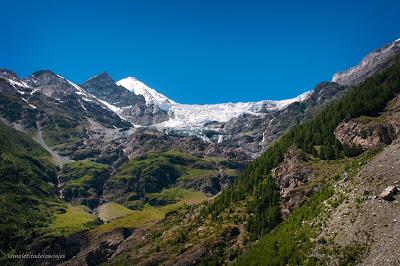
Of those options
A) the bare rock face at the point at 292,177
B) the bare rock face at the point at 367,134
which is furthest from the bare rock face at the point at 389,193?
the bare rock face at the point at 367,134

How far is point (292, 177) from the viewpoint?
170 m

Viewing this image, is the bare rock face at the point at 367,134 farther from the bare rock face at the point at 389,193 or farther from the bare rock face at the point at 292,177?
the bare rock face at the point at 389,193

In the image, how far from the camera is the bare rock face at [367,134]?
562 ft

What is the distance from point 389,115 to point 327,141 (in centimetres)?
2605

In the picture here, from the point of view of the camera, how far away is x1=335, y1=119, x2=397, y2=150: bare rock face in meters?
171

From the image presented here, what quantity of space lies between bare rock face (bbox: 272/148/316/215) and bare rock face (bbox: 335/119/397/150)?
60.1 ft

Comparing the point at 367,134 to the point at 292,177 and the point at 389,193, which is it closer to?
the point at 292,177

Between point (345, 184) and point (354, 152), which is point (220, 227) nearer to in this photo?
point (354, 152)

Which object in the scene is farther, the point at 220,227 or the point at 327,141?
the point at 327,141

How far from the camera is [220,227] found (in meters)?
166

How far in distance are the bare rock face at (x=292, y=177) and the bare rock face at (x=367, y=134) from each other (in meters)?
18.3

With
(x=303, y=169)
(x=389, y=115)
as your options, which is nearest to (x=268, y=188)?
(x=303, y=169)

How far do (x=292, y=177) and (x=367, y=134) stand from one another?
33309 millimetres

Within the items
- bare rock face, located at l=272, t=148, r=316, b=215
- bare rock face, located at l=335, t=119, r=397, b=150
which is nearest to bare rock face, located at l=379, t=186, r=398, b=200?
bare rock face, located at l=272, t=148, r=316, b=215
